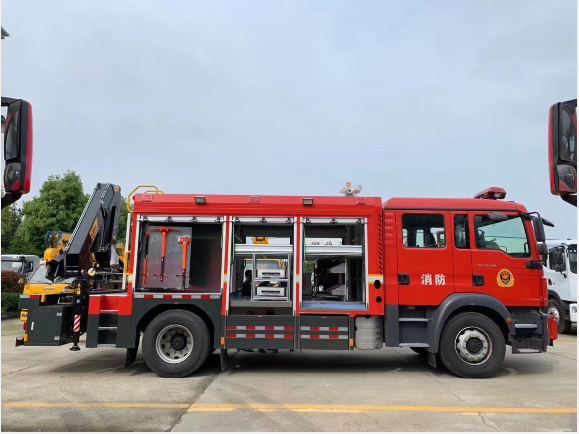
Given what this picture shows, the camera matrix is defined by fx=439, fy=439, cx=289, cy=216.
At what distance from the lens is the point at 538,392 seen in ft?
21.2

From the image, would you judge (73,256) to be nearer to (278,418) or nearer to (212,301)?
(212,301)

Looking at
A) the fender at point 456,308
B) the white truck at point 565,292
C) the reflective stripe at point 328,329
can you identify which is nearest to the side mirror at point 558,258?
the fender at point 456,308

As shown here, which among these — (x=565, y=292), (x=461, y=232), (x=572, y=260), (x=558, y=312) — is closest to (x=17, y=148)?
(x=461, y=232)

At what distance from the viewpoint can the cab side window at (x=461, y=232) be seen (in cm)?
752

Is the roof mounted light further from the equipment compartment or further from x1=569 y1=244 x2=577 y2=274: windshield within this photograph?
the equipment compartment

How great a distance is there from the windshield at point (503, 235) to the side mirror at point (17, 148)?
6.69 meters

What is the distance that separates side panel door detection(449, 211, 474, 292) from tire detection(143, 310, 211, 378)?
14.2ft

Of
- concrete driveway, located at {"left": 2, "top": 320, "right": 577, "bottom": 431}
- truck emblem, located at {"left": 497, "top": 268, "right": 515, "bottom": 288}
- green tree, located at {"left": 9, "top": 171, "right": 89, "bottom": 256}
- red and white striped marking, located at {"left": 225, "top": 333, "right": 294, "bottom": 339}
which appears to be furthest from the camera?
green tree, located at {"left": 9, "top": 171, "right": 89, "bottom": 256}

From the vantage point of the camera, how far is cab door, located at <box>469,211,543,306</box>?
7387 mm

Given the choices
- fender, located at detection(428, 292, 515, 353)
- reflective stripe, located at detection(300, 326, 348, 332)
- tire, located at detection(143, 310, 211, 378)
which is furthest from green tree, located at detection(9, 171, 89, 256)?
fender, located at detection(428, 292, 515, 353)

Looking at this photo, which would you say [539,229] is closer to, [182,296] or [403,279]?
[403,279]

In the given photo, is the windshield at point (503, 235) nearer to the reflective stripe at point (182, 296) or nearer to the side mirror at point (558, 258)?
the side mirror at point (558, 258)

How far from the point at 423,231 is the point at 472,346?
80.4 inches

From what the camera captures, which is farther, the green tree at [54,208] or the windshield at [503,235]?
the green tree at [54,208]
